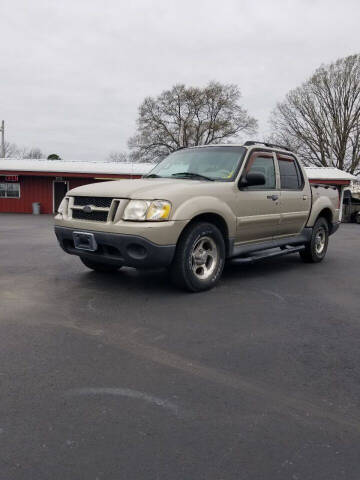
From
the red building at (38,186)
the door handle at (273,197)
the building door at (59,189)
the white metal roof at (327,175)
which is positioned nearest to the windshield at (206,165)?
the door handle at (273,197)

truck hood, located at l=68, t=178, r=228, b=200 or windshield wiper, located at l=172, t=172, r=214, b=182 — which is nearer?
truck hood, located at l=68, t=178, r=228, b=200

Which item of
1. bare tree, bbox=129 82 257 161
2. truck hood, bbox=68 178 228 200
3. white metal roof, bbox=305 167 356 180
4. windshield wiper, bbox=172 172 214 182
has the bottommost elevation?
truck hood, bbox=68 178 228 200

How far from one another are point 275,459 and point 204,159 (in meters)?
4.71

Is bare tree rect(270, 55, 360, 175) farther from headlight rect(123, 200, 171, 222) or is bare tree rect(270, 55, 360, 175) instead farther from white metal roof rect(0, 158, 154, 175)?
headlight rect(123, 200, 171, 222)

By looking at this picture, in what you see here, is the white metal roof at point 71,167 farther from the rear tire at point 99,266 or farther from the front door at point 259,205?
the front door at point 259,205

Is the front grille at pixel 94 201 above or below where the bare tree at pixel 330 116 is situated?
below

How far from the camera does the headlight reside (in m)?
4.82

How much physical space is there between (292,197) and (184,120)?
136 feet

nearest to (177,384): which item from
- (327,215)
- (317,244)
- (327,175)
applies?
(317,244)

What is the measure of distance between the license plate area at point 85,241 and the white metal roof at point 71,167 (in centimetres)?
2286

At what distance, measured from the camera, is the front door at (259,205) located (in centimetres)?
583

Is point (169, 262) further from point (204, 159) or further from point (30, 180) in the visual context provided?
point (30, 180)

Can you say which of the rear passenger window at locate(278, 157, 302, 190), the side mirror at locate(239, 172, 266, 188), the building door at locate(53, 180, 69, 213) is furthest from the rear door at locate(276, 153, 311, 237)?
the building door at locate(53, 180, 69, 213)

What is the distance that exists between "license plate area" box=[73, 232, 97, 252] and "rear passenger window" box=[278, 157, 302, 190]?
131 inches
